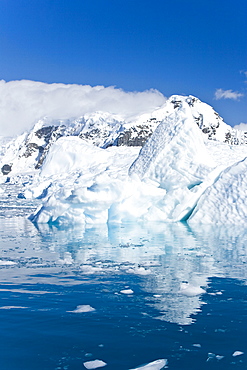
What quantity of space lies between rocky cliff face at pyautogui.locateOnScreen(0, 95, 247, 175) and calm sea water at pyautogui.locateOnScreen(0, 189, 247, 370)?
94.4m

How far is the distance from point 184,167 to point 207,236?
5025 mm

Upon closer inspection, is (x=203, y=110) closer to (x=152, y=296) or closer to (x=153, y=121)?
(x=153, y=121)

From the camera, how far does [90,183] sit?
633 inches

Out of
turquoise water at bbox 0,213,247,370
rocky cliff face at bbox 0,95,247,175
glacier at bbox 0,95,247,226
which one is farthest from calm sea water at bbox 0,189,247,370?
rocky cliff face at bbox 0,95,247,175

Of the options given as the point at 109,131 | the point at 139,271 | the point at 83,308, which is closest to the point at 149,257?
the point at 139,271

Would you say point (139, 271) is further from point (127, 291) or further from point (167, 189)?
point (167, 189)

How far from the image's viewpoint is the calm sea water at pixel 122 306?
3.82 meters

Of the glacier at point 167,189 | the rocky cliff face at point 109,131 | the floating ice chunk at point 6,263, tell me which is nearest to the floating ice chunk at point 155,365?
the floating ice chunk at point 6,263

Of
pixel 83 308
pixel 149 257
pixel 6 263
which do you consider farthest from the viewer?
pixel 149 257

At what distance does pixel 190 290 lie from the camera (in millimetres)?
5871

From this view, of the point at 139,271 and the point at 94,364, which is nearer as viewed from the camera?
the point at 94,364

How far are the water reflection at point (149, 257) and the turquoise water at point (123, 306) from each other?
0.06 ft

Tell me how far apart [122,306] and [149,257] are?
3.38m

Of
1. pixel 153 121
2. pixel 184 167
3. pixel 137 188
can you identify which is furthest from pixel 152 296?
pixel 153 121
